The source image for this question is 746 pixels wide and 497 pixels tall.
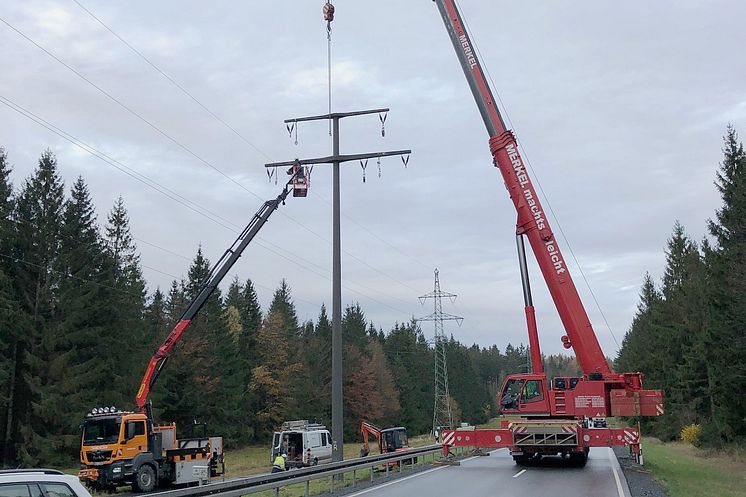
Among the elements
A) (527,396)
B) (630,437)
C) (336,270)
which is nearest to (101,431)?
(336,270)

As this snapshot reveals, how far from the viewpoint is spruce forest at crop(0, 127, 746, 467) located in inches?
1433

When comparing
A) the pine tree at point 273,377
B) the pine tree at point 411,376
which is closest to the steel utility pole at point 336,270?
the pine tree at point 273,377

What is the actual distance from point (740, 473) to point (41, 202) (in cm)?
3922

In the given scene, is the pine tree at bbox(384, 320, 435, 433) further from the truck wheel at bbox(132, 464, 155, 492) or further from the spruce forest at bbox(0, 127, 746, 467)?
the truck wheel at bbox(132, 464, 155, 492)

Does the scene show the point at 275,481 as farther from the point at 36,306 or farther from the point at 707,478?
the point at 36,306

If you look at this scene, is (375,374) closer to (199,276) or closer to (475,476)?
(199,276)

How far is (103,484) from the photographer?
24719 mm

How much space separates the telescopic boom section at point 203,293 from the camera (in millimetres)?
27438

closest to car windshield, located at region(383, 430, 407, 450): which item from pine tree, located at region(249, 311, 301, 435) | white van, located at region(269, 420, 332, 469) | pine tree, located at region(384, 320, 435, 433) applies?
white van, located at region(269, 420, 332, 469)

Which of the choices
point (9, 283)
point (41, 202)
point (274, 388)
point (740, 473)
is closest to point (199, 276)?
point (274, 388)

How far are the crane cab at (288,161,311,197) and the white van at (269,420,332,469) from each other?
13.6 metres

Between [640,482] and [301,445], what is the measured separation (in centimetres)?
2057

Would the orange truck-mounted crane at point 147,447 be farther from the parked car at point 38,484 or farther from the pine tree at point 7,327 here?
the parked car at point 38,484

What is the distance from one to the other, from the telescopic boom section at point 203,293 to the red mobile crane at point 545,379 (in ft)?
31.7
